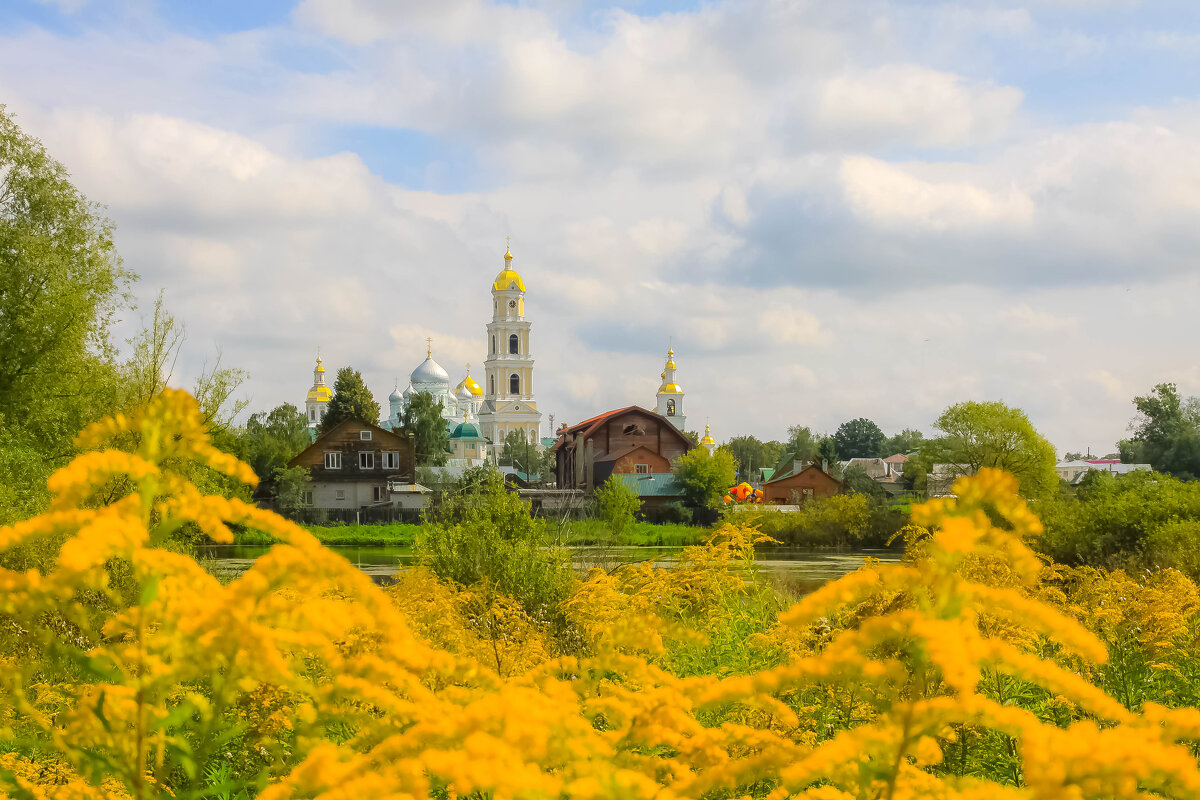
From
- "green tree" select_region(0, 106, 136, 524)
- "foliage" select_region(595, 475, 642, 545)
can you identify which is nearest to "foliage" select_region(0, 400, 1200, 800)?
"green tree" select_region(0, 106, 136, 524)

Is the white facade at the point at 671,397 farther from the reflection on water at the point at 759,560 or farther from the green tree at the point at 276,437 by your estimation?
the reflection on water at the point at 759,560

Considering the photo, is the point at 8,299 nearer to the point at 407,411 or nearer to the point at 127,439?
the point at 127,439

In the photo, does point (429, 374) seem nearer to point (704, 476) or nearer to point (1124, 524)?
point (704, 476)

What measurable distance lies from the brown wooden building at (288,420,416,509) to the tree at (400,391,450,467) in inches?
463

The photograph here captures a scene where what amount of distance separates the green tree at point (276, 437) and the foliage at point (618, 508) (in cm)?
2213

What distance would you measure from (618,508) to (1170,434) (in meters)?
54.9

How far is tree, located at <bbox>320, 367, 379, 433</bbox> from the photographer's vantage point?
60.7 m

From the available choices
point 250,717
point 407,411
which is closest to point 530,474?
point 407,411

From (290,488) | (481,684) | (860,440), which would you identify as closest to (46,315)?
(481,684)

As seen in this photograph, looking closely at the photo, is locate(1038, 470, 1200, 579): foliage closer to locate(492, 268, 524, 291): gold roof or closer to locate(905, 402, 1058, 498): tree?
locate(905, 402, 1058, 498): tree

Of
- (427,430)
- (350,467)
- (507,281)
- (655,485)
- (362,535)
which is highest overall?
(507,281)

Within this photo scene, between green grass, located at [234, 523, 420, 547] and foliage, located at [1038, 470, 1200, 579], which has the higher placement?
foliage, located at [1038, 470, 1200, 579]

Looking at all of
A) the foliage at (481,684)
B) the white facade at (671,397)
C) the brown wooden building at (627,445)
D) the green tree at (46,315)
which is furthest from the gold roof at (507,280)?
the foliage at (481,684)

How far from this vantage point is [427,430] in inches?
2640
